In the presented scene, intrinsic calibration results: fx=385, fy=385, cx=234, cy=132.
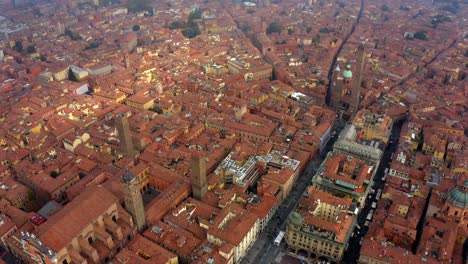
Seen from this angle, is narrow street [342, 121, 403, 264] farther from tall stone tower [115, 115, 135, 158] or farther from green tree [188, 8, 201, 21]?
green tree [188, 8, 201, 21]

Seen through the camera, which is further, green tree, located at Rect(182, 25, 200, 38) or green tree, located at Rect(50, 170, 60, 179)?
green tree, located at Rect(182, 25, 200, 38)

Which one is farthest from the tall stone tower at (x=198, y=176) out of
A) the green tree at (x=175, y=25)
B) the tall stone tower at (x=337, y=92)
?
the green tree at (x=175, y=25)

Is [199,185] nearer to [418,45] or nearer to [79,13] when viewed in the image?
[418,45]

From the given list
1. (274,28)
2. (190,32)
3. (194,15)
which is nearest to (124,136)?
(190,32)

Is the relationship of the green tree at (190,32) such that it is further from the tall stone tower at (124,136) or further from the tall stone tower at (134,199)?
the tall stone tower at (134,199)

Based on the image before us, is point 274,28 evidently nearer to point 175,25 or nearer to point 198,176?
point 175,25

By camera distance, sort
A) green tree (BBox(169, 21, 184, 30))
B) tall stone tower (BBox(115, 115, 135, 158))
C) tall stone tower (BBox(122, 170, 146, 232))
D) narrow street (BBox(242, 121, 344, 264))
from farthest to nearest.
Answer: green tree (BBox(169, 21, 184, 30))
tall stone tower (BBox(115, 115, 135, 158))
narrow street (BBox(242, 121, 344, 264))
tall stone tower (BBox(122, 170, 146, 232))

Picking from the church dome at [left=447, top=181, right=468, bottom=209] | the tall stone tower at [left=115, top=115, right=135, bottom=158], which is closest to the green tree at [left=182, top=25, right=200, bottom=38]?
the tall stone tower at [left=115, top=115, right=135, bottom=158]

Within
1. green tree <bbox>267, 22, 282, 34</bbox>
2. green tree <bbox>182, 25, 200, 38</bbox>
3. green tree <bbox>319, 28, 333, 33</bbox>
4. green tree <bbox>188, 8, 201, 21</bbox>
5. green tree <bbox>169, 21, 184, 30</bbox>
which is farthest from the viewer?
green tree <bbox>188, 8, 201, 21</bbox>
